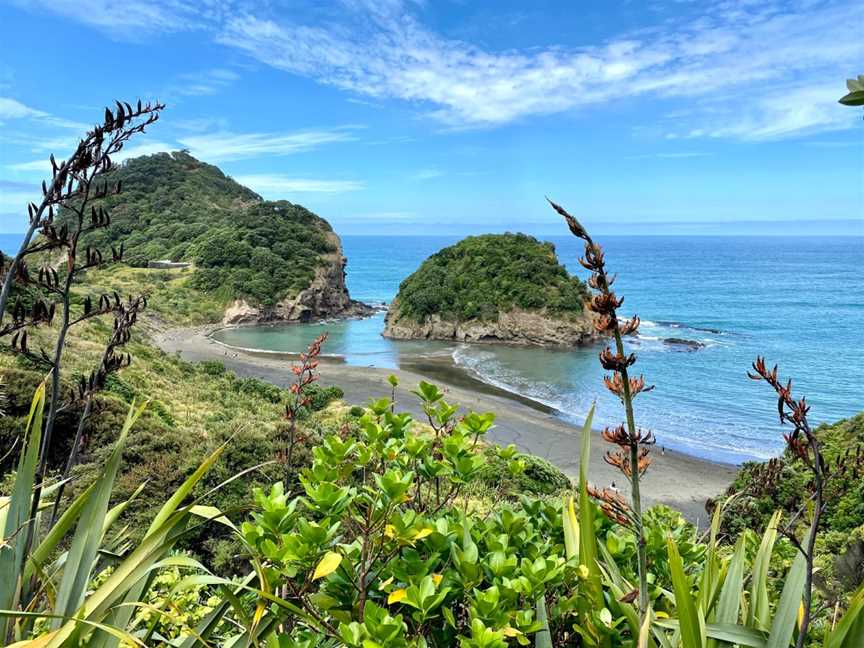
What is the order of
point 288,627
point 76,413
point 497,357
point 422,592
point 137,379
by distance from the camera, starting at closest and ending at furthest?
point 422,592 → point 288,627 → point 76,413 → point 137,379 → point 497,357

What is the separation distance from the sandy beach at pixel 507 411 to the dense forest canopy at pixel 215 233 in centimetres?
1021

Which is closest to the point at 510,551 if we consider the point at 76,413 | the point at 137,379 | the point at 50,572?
the point at 50,572

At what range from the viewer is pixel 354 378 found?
108 feet

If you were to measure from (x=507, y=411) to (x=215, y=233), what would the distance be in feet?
165

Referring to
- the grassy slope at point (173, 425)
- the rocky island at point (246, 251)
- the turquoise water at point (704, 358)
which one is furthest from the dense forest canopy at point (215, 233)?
the grassy slope at point (173, 425)

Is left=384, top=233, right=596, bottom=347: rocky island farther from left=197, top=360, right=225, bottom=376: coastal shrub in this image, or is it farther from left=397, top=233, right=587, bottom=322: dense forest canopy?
left=197, top=360, right=225, bottom=376: coastal shrub

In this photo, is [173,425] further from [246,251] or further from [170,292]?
[246,251]

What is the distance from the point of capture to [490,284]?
154ft

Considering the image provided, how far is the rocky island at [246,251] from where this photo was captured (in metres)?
53.6

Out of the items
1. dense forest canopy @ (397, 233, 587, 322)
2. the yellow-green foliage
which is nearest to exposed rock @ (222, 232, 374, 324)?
the yellow-green foliage

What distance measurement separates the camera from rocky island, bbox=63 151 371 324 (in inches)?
Result: 2109

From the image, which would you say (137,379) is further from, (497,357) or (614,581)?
(497,357)

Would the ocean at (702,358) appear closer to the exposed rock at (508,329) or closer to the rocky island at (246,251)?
the exposed rock at (508,329)

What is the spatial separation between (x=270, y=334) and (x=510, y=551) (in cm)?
4845
